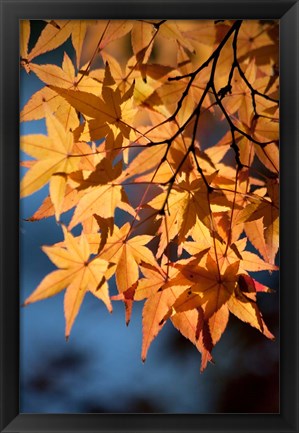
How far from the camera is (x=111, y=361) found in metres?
0.88

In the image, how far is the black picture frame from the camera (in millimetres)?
853

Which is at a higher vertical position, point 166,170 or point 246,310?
point 166,170

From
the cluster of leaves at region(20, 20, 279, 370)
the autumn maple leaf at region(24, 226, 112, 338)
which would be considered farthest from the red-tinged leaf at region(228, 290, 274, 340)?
the autumn maple leaf at region(24, 226, 112, 338)

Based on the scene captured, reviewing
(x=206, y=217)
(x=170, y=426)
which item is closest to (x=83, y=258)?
(x=206, y=217)

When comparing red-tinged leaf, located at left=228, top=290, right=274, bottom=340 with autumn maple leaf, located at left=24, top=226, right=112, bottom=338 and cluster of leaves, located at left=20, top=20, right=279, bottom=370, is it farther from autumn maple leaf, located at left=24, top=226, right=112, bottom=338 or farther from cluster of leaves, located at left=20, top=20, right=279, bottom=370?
autumn maple leaf, located at left=24, top=226, right=112, bottom=338

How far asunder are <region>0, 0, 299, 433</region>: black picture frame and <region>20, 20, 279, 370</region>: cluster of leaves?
2 cm

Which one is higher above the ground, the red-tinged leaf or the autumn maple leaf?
the autumn maple leaf
